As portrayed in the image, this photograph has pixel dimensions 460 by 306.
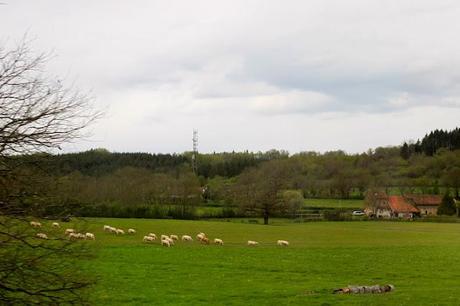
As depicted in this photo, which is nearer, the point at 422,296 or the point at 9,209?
the point at 9,209

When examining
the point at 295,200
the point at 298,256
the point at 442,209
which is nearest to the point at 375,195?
the point at 442,209

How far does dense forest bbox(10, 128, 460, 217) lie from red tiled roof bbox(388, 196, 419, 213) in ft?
61.0

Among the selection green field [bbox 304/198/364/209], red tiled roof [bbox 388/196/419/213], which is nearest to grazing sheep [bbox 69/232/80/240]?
green field [bbox 304/198/364/209]

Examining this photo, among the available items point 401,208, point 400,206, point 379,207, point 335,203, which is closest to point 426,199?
point 400,206

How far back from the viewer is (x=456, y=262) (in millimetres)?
40312

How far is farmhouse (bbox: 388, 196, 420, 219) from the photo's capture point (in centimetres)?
15438

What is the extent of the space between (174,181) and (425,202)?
253ft

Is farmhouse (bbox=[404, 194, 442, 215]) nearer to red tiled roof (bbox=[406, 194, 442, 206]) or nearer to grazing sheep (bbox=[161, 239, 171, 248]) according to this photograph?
red tiled roof (bbox=[406, 194, 442, 206])

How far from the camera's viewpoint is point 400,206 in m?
158

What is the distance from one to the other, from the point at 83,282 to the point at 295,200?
105 m

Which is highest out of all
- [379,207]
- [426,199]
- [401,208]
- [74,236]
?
[426,199]

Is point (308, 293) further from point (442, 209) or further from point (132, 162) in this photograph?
point (132, 162)

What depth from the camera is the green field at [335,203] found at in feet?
513

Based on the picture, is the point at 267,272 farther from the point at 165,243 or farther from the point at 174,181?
the point at 174,181
